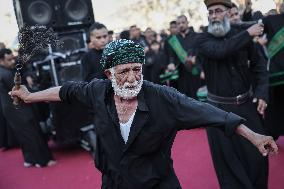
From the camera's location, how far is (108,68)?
2.43 meters

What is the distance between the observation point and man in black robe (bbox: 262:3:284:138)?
4.93m

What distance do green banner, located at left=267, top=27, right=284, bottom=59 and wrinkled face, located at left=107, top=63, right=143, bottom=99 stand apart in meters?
3.12

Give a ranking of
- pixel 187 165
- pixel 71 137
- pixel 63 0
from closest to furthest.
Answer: pixel 187 165, pixel 71 137, pixel 63 0

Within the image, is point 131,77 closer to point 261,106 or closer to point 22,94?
point 22,94

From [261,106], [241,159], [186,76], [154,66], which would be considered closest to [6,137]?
[154,66]

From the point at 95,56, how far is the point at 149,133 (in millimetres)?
3191

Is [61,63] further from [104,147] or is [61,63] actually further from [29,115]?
[104,147]

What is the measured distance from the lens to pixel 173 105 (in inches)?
90.7

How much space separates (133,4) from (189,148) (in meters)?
33.9

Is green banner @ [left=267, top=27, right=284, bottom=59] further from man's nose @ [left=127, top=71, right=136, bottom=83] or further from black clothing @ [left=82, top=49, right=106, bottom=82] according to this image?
man's nose @ [left=127, top=71, right=136, bottom=83]

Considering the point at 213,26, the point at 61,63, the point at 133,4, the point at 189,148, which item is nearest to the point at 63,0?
the point at 61,63

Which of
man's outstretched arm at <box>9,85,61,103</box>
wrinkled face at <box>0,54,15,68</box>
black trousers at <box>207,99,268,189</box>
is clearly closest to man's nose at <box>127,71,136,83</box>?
man's outstretched arm at <box>9,85,61,103</box>

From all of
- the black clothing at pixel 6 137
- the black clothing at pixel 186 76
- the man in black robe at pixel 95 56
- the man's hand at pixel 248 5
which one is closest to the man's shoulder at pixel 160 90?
the man in black robe at pixel 95 56

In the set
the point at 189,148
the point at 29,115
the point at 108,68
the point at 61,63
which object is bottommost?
the point at 189,148
